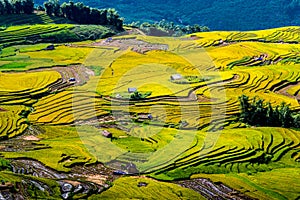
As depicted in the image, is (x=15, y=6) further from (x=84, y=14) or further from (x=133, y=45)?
(x=133, y=45)

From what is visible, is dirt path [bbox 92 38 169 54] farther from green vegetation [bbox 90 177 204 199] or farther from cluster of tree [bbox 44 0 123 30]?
green vegetation [bbox 90 177 204 199]

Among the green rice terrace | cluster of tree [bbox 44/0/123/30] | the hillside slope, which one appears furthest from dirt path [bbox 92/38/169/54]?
the hillside slope

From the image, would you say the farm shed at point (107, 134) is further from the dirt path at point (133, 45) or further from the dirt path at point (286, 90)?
the dirt path at point (133, 45)

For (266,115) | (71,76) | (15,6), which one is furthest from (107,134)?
(15,6)

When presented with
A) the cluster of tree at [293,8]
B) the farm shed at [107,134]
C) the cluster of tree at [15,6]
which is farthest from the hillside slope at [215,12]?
the farm shed at [107,134]

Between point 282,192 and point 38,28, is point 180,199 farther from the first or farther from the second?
point 38,28
